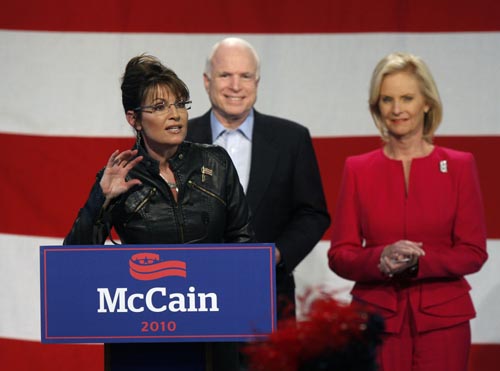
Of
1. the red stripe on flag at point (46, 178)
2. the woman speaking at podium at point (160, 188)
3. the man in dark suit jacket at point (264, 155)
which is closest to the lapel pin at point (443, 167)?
the man in dark suit jacket at point (264, 155)

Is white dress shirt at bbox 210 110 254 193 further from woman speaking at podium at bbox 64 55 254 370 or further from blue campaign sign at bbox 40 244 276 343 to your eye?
blue campaign sign at bbox 40 244 276 343

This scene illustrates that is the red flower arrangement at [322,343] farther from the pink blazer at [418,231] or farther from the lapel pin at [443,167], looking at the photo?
the lapel pin at [443,167]

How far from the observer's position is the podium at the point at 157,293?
2.06 metres

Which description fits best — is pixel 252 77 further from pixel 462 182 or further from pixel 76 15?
pixel 76 15

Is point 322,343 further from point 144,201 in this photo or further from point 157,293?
point 144,201

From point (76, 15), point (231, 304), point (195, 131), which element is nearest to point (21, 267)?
point (76, 15)

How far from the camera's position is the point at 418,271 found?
2859 mm

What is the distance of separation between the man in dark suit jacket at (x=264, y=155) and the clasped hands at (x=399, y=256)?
0.35 metres

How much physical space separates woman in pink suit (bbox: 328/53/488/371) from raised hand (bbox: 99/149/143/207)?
0.88 metres

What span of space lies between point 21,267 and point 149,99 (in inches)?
80.8

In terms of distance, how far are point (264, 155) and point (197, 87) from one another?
1.02m

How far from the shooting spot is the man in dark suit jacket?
317 cm

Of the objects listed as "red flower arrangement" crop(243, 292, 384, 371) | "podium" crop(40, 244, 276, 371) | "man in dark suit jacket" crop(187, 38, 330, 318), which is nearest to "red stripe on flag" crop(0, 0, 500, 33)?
"man in dark suit jacket" crop(187, 38, 330, 318)

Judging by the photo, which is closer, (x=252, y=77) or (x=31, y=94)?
(x=252, y=77)
